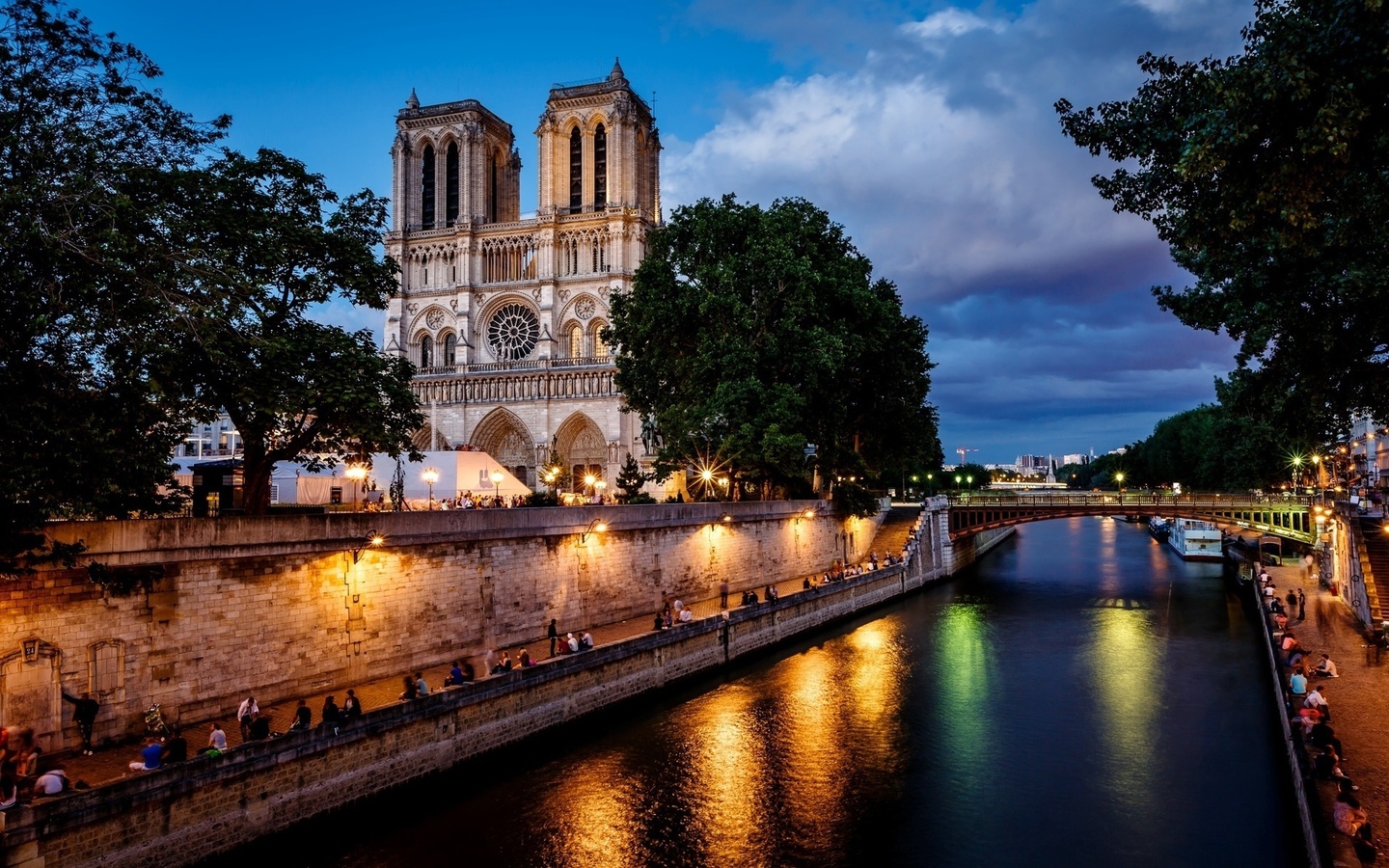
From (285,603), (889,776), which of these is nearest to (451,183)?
(285,603)

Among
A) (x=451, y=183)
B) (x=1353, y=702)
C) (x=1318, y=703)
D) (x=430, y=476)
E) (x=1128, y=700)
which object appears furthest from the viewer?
(x=451, y=183)

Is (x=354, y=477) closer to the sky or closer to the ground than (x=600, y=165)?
closer to the ground

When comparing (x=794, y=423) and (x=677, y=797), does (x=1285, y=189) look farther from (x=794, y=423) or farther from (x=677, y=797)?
(x=794, y=423)

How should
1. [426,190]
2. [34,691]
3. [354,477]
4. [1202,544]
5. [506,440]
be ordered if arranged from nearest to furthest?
1. [34,691]
2. [354,477]
3. [1202,544]
4. [506,440]
5. [426,190]

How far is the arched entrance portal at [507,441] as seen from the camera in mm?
60688

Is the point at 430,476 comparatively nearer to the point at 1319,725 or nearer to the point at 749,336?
the point at 749,336

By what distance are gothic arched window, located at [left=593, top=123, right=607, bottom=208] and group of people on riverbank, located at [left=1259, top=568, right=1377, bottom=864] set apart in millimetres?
48002

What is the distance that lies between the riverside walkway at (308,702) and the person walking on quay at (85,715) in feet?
0.61

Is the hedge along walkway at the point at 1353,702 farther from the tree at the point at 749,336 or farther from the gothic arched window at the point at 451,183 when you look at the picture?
the gothic arched window at the point at 451,183

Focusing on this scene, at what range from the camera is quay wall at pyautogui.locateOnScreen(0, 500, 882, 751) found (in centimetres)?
1359

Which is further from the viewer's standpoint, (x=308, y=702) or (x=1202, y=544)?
(x=1202, y=544)

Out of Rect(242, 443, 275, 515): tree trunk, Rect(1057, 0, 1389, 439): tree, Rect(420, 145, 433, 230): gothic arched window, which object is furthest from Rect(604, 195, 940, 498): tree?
Rect(420, 145, 433, 230): gothic arched window

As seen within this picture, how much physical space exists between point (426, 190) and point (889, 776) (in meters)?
58.8

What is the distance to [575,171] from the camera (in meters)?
64.1
